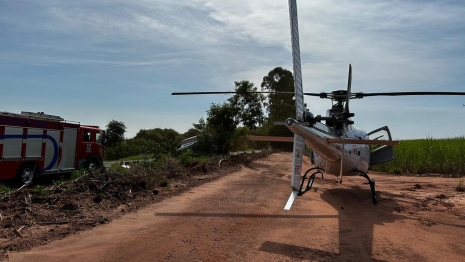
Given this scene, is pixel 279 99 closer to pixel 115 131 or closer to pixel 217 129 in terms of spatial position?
pixel 115 131

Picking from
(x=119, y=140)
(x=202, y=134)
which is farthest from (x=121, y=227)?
(x=119, y=140)

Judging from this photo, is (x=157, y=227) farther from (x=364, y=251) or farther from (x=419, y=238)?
(x=419, y=238)

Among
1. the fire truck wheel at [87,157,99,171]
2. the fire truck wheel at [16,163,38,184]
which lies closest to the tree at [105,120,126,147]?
the fire truck wheel at [87,157,99,171]

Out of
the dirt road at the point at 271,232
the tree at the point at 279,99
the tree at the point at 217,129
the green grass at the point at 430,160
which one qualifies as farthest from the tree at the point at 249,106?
the tree at the point at 279,99

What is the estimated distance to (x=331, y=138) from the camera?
7.90 m

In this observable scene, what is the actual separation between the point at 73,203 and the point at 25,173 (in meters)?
7.39

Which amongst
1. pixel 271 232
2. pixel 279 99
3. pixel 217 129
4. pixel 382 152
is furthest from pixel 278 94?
pixel 271 232

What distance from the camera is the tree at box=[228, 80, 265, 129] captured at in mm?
24953

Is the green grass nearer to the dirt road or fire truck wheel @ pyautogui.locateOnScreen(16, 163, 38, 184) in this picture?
the dirt road

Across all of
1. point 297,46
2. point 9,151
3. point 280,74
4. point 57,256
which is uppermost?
point 280,74

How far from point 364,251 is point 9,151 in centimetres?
1227

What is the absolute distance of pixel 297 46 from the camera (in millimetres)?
7156

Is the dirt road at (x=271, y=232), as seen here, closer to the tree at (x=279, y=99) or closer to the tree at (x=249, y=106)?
the tree at (x=249, y=106)

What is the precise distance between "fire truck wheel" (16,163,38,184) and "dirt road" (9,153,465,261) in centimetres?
708
